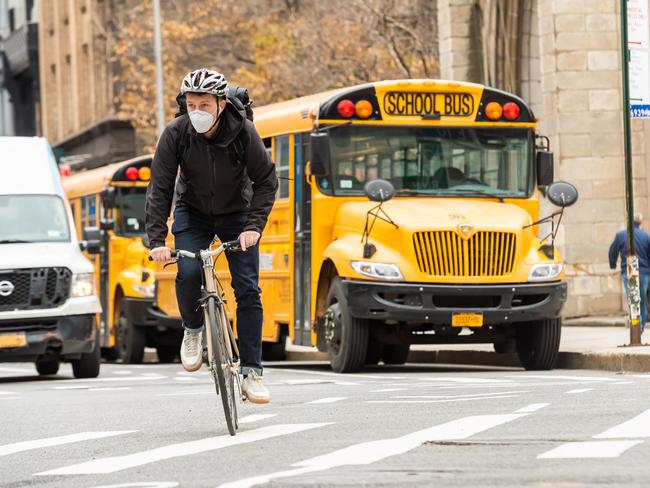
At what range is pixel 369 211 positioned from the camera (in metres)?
18.0

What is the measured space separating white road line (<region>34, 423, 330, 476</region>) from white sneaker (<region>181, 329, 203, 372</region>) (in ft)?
1.78

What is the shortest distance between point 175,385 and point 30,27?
166 ft

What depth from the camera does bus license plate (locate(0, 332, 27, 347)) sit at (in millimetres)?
18594

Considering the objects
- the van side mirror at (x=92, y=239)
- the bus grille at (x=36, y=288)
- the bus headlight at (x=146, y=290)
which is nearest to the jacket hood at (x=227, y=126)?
the bus grille at (x=36, y=288)

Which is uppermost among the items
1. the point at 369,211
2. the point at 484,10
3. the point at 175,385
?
the point at 484,10

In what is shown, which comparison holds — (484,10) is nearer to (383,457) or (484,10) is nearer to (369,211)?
(369,211)

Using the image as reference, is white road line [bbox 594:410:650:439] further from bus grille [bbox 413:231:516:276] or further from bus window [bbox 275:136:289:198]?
bus window [bbox 275:136:289:198]

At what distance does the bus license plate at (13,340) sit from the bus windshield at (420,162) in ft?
11.2

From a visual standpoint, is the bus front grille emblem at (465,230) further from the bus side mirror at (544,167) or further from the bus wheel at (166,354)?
the bus wheel at (166,354)

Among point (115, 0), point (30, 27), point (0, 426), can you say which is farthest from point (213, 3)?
point (0, 426)

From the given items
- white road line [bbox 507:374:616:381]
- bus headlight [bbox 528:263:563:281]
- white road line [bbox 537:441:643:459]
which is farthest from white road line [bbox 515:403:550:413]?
bus headlight [bbox 528:263:563:281]

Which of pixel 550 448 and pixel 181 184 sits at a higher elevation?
pixel 181 184

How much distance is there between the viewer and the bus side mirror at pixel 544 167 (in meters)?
19.4

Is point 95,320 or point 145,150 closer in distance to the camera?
point 95,320
